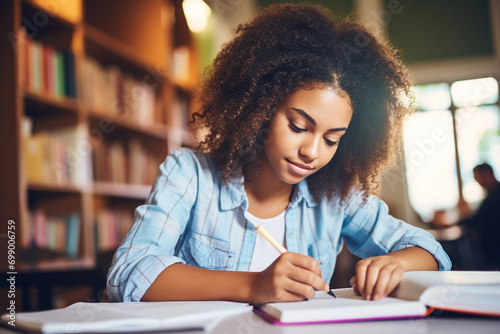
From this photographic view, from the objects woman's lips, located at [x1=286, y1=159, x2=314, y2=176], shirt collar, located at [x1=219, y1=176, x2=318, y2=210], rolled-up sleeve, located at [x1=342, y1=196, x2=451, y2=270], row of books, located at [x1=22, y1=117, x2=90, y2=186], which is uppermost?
row of books, located at [x1=22, y1=117, x2=90, y2=186]

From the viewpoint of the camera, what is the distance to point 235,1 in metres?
5.07

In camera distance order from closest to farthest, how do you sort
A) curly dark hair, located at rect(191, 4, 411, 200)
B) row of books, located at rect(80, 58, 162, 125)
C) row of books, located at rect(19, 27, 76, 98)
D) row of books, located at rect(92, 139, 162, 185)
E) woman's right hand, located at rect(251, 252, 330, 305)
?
1. woman's right hand, located at rect(251, 252, 330, 305)
2. curly dark hair, located at rect(191, 4, 411, 200)
3. row of books, located at rect(19, 27, 76, 98)
4. row of books, located at rect(80, 58, 162, 125)
5. row of books, located at rect(92, 139, 162, 185)

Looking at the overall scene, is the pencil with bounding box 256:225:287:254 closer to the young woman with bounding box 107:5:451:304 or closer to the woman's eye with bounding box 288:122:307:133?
the young woman with bounding box 107:5:451:304

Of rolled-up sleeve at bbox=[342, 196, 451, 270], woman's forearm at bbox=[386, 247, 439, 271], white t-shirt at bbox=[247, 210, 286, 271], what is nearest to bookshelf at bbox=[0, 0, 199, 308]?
white t-shirt at bbox=[247, 210, 286, 271]

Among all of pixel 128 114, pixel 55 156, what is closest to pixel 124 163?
pixel 128 114

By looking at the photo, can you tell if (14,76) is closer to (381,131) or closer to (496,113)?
(381,131)

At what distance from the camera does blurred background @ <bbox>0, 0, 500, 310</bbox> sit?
6.25ft

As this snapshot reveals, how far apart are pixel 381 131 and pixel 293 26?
1.24 feet

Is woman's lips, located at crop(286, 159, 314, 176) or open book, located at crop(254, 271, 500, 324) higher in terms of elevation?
woman's lips, located at crop(286, 159, 314, 176)

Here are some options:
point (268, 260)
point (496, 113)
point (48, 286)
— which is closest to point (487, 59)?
point (496, 113)

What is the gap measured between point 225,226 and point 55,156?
1.37m

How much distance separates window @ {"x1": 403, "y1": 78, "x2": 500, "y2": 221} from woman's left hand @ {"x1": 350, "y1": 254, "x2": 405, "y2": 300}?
14.2 ft

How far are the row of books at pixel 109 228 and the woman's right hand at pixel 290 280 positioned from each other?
187cm

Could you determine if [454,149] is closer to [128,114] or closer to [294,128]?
[128,114]
